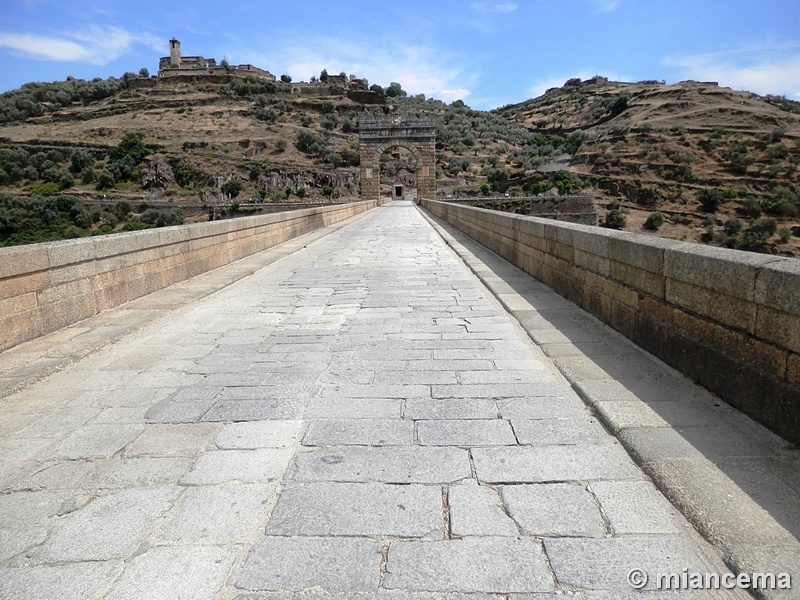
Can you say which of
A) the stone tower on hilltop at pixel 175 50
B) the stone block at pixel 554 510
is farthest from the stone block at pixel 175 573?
the stone tower on hilltop at pixel 175 50

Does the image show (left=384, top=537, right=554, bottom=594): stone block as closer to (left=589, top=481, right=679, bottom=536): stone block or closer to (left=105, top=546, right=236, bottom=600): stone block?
(left=589, top=481, right=679, bottom=536): stone block

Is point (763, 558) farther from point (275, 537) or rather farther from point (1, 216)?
point (1, 216)

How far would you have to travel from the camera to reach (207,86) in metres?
105

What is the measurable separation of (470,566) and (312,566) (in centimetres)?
57

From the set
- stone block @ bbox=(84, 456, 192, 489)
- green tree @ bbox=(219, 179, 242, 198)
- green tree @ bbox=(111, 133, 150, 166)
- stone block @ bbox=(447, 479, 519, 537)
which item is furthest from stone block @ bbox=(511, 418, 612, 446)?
green tree @ bbox=(111, 133, 150, 166)

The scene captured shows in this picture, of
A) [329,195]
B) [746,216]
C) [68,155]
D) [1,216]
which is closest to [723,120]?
[746,216]

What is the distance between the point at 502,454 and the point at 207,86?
11587 centimetres

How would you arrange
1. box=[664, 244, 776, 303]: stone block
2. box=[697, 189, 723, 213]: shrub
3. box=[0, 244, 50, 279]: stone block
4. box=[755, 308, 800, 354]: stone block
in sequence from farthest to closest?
box=[697, 189, 723, 213]: shrub, box=[0, 244, 50, 279]: stone block, box=[664, 244, 776, 303]: stone block, box=[755, 308, 800, 354]: stone block

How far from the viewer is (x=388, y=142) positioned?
49500mm

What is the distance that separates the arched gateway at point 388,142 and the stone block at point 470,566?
48.2 meters

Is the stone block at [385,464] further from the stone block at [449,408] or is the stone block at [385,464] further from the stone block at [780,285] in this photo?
the stone block at [780,285]

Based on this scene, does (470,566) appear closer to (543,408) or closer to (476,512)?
(476,512)

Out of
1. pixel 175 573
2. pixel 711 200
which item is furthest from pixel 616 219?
pixel 175 573

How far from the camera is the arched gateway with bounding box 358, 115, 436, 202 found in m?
48.9
